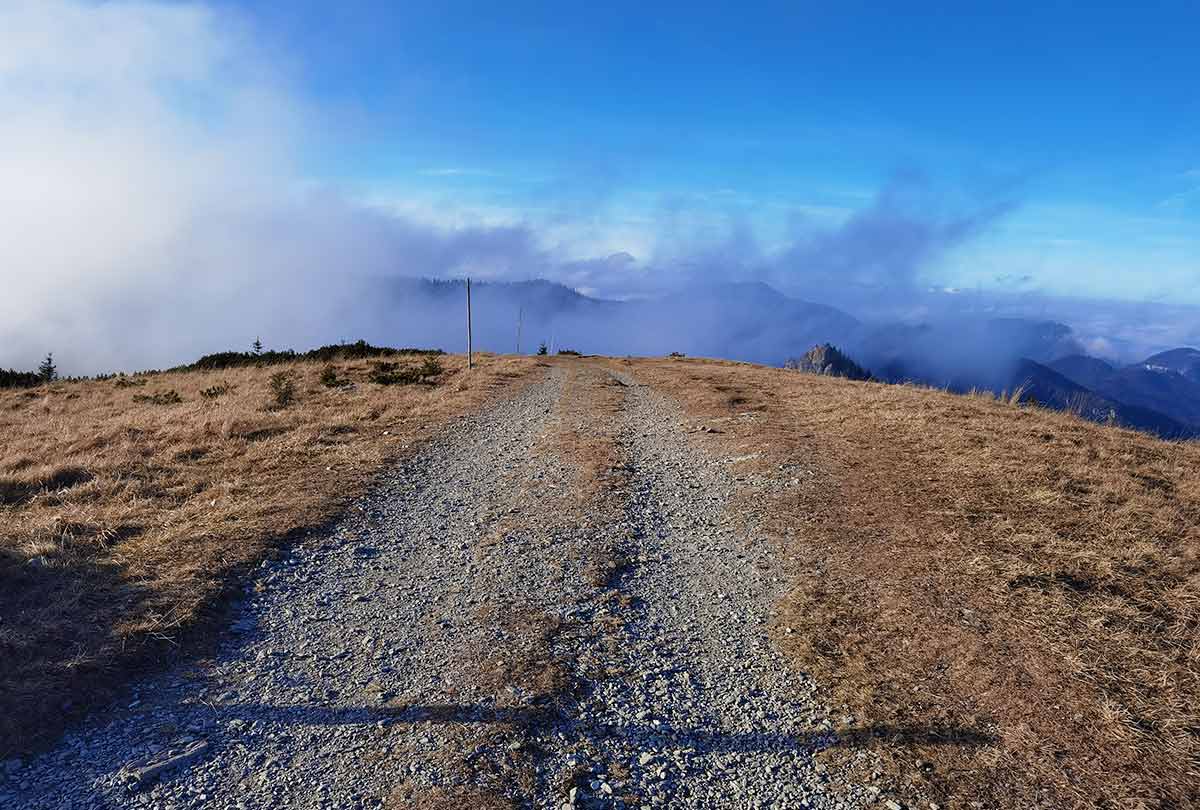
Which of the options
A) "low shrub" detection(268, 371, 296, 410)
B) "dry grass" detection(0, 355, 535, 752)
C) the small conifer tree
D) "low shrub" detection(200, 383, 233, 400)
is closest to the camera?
"dry grass" detection(0, 355, 535, 752)

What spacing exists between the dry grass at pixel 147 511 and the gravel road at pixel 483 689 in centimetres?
49

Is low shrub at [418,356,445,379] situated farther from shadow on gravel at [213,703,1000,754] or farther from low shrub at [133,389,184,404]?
shadow on gravel at [213,703,1000,754]

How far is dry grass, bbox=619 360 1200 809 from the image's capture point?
15.9 ft

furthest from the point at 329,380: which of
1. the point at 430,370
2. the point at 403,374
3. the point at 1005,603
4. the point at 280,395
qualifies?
the point at 1005,603

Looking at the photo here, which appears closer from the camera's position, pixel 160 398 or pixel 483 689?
pixel 483 689

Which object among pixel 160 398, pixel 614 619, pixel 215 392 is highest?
pixel 614 619

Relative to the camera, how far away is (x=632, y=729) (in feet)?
16.8

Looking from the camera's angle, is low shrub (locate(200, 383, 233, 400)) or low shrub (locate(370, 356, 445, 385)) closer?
low shrub (locate(200, 383, 233, 400))

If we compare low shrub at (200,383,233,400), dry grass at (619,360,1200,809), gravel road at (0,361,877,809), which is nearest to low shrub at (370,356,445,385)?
low shrub at (200,383,233,400)

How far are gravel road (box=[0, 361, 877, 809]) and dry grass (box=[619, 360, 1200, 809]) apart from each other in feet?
2.42

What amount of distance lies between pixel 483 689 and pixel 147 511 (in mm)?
7012

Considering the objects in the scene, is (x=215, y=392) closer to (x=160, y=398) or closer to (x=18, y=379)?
(x=160, y=398)

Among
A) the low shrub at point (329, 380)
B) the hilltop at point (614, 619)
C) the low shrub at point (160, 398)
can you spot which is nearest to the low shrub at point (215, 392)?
the low shrub at point (160, 398)

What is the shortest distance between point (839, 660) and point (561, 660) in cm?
272
